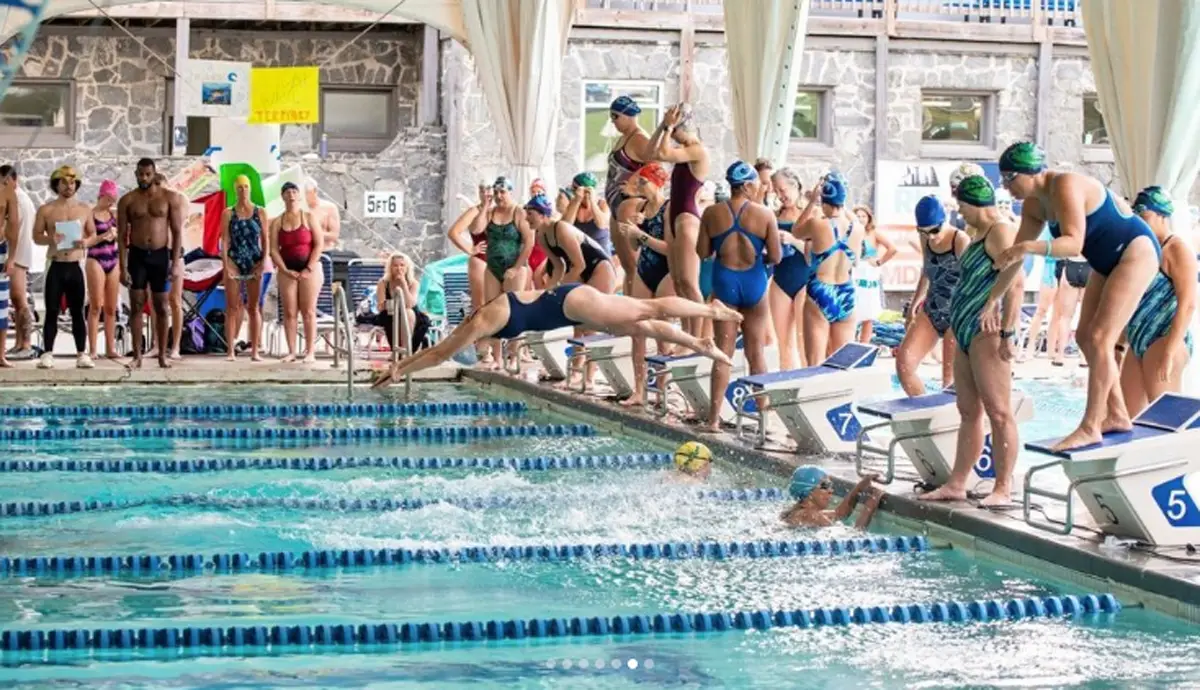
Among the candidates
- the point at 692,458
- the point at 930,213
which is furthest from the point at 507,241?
the point at 930,213

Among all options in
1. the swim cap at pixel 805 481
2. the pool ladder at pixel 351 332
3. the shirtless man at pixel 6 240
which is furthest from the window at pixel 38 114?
the swim cap at pixel 805 481

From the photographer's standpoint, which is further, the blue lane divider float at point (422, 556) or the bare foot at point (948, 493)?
the bare foot at point (948, 493)

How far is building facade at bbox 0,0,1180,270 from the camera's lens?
2042 centimetres

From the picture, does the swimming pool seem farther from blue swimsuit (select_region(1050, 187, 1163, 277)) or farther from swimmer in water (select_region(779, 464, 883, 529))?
blue swimsuit (select_region(1050, 187, 1163, 277))

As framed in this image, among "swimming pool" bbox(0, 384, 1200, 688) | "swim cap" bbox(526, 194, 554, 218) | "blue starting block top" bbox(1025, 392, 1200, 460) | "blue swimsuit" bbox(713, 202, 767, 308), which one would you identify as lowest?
"swimming pool" bbox(0, 384, 1200, 688)

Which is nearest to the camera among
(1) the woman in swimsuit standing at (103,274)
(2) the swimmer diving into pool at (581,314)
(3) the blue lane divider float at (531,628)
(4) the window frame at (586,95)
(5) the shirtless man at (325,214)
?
(3) the blue lane divider float at (531,628)

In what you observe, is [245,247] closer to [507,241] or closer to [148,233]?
[148,233]

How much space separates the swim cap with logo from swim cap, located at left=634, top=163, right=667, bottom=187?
4329mm

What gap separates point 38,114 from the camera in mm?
20578

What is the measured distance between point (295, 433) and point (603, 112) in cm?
1076

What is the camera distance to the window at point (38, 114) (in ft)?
66.7

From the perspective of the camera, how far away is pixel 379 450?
10.5m

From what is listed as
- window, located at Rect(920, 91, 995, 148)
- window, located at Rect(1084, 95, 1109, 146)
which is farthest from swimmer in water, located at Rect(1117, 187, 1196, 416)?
window, located at Rect(1084, 95, 1109, 146)

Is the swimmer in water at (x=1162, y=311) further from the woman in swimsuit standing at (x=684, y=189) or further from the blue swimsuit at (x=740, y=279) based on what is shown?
the woman in swimsuit standing at (x=684, y=189)
